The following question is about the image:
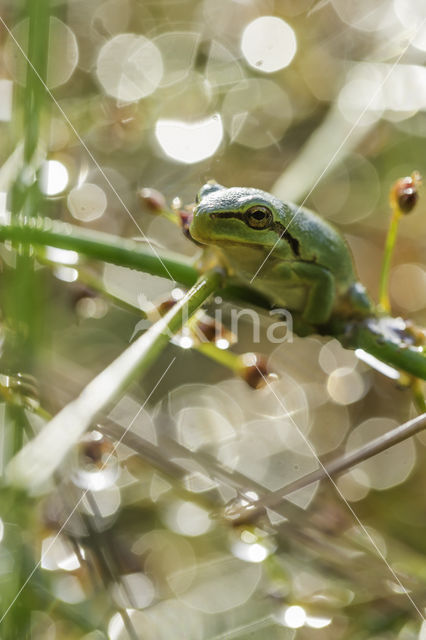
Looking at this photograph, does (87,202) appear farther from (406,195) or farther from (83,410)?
(83,410)

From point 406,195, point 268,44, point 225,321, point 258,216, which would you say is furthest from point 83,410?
point 268,44

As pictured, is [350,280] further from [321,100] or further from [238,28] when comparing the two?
[238,28]

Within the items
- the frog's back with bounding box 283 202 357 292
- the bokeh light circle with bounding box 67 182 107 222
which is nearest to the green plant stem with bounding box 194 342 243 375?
the frog's back with bounding box 283 202 357 292

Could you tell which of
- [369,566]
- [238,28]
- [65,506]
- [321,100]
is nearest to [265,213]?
[65,506]

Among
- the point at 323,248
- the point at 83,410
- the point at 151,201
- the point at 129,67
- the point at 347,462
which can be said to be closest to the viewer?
the point at 83,410

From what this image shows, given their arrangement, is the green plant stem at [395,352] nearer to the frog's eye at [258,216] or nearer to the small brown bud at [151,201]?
the frog's eye at [258,216]

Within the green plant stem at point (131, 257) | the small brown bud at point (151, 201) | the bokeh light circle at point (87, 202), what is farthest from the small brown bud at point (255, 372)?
the bokeh light circle at point (87, 202)

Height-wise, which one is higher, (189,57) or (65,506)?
(189,57)
